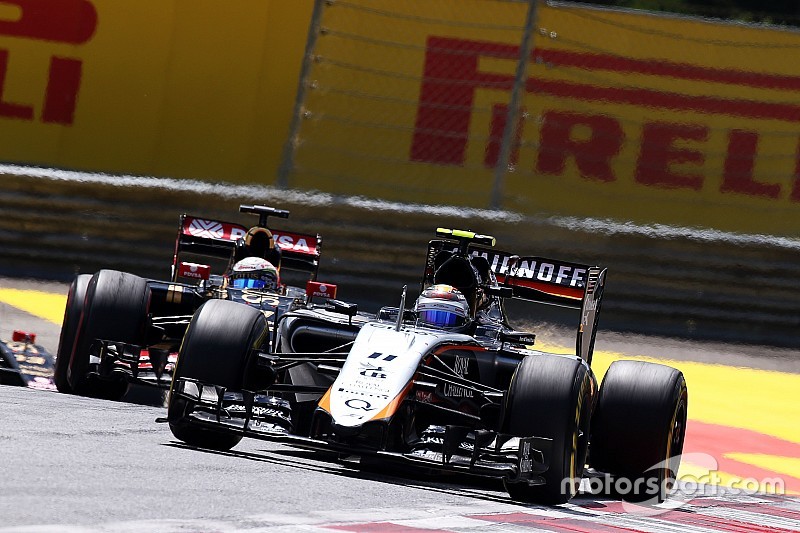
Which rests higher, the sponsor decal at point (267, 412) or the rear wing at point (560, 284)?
the rear wing at point (560, 284)

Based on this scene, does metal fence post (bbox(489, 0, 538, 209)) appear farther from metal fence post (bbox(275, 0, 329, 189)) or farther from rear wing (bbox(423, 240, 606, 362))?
rear wing (bbox(423, 240, 606, 362))

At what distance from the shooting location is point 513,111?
15.9m

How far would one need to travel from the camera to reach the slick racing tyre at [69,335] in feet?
33.6

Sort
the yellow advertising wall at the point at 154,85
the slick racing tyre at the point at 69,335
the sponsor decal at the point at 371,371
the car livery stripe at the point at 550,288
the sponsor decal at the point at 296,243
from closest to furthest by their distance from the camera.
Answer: the sponsor decal at the point at 371,371 → the car livery stripe at the point at 550,288 → the slick racing tyre at the point at 69,335 → the sponsor decal at the point at 296,243 → the yellow advertising wall at the point at 154,85

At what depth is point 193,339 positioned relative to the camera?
823cm

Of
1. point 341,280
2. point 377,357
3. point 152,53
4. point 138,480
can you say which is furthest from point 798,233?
point 138,480

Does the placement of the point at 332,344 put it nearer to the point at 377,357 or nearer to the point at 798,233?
the point at 377,357

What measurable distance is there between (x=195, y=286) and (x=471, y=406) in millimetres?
3078

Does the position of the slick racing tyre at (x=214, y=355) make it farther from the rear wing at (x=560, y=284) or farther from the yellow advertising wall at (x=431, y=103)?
Result: the yellow advertising wall at (x=431, y=103)

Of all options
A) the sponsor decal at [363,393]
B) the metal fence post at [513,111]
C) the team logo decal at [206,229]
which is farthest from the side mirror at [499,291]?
the metal fence post at [513,111]

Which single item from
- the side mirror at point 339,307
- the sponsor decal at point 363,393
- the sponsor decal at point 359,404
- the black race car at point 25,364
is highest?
the side mirror at point 339,307

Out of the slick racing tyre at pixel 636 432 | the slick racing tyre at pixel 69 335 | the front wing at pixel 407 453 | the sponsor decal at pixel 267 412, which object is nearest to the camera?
the front wing at pixel 407 453

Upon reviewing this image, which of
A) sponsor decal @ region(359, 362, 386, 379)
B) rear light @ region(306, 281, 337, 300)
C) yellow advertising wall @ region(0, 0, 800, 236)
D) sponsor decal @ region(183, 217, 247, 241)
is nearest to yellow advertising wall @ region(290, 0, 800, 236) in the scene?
yellow advertising wall @ region(0, 0, 800, 236)

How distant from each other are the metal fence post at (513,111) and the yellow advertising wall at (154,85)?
2.34 meters
